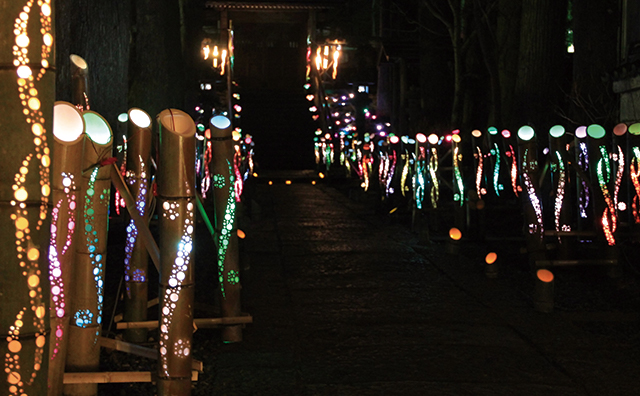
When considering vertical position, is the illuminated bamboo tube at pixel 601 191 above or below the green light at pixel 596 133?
below

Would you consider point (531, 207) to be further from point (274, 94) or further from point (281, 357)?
point (274, 94)

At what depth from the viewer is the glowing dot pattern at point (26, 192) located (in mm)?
1818

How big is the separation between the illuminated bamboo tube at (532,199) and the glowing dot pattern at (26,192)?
180 inches

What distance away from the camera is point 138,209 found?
3.70 meters

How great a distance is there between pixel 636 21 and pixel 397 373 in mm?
8648

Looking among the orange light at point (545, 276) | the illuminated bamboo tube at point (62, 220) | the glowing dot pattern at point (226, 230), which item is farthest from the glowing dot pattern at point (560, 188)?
the illuminated bamboo tube at point (62, 220)

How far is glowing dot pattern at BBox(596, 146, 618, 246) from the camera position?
5.86 m

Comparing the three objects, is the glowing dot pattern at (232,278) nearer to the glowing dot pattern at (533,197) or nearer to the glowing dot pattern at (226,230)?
the glowing dot pattern at (226,230)

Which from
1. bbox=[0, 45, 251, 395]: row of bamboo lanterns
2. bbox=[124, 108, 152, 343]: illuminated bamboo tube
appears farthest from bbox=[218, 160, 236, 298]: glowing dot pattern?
bbox=[0, 45, 251, 395]: row of bamboo lanterns

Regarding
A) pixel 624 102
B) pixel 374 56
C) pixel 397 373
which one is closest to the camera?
pixel 397 373

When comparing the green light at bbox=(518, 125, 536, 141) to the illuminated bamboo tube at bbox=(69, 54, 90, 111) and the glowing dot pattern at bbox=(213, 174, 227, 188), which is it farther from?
the illuminated bamboo tube at bbox=(69, 54, 90, 111)

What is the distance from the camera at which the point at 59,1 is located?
570 cm

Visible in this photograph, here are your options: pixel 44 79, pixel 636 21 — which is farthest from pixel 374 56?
pixel 44 79

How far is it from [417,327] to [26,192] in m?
3.22
